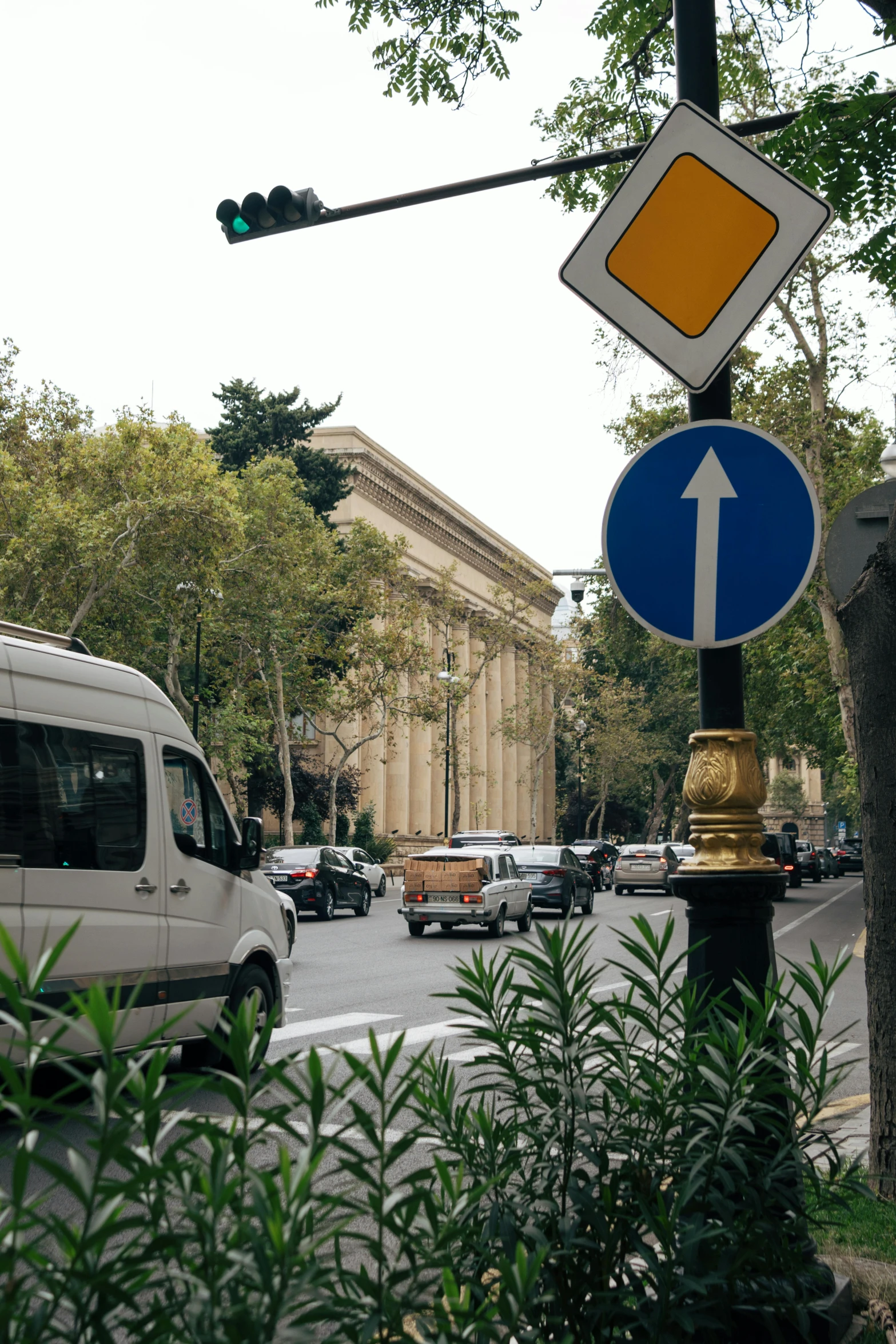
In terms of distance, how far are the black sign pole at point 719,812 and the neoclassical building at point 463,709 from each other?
48.0 meters

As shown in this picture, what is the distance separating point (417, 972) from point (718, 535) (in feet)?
45.6

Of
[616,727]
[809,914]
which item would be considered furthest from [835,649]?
[616,727]

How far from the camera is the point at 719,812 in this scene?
3.90 m

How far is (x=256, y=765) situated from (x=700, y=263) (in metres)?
51.7

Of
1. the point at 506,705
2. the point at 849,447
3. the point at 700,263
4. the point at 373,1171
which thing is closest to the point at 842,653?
the point at 849,447

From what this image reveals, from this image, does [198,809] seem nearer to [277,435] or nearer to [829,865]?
[277,435]

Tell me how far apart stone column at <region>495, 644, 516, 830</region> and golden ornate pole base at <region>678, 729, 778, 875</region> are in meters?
84.3

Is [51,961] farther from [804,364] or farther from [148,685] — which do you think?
[804,364]

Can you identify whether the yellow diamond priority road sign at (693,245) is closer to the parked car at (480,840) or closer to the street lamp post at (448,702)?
the parked car at (480,840)

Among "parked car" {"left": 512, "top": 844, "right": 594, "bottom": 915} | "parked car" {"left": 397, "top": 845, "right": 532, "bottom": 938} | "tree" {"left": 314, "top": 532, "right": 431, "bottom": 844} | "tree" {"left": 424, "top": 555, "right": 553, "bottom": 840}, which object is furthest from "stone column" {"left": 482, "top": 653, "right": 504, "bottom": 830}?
"parked car" {"left": 397, "top": 845, "right": 532, "bottom": 938}

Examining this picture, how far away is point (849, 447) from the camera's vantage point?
3216 centimetres

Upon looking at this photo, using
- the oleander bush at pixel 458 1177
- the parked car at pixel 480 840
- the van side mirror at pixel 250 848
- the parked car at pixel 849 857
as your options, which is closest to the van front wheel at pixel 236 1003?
the van side mirror at pixel 250 848

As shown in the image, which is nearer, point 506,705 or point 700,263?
point 700,263

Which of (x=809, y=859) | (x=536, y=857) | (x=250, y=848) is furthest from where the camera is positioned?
(x=809, y=859)
